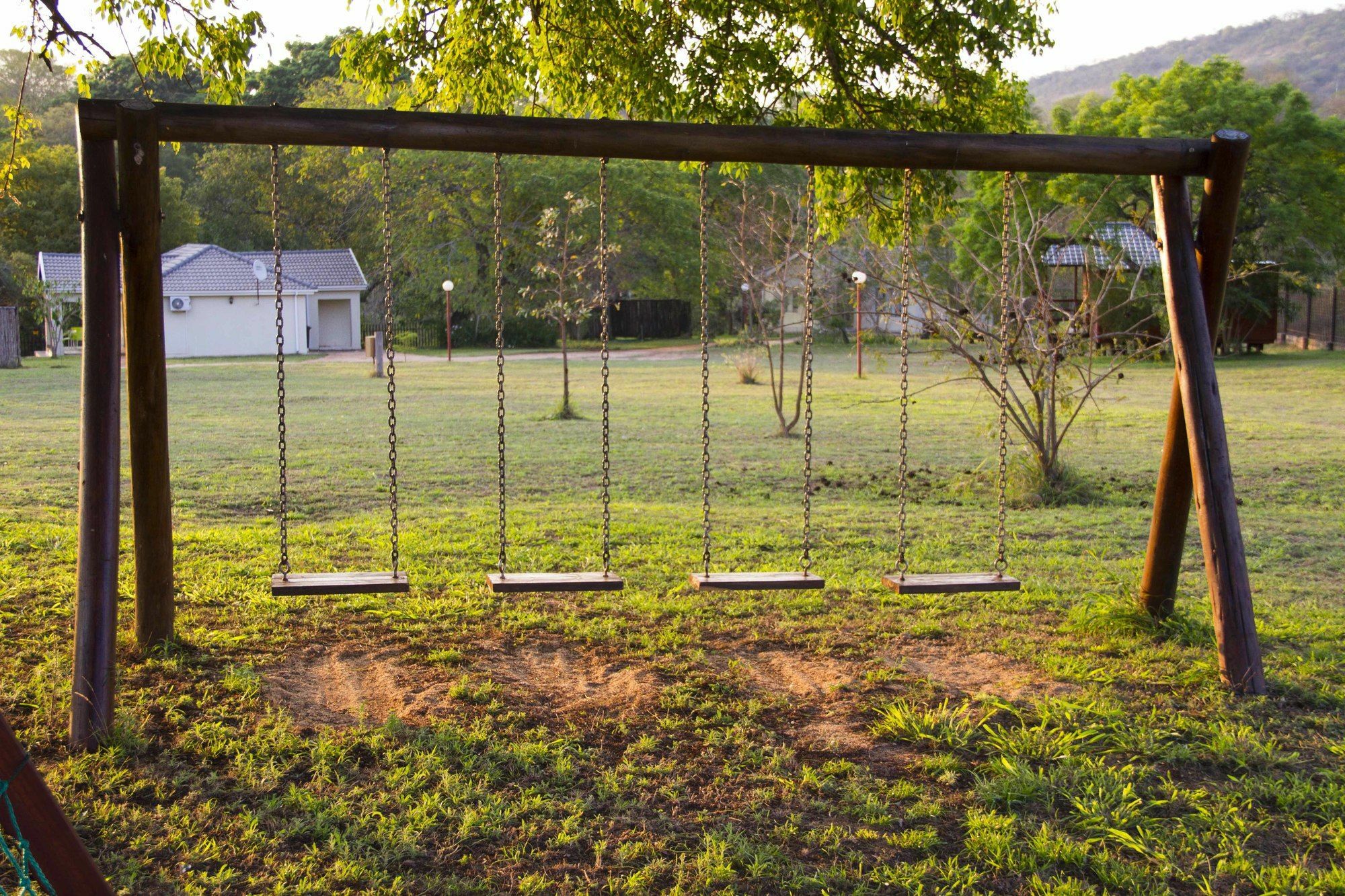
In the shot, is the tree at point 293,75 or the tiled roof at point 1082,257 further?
the tree at point 293,75

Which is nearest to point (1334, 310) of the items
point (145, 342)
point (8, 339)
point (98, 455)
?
point (8, 339)

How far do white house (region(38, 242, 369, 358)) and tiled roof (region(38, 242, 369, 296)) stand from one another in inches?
0.9

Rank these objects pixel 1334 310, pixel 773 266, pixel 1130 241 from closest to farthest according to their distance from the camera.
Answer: pixel 773 266, pixel 1130 241, pixel 1334 310

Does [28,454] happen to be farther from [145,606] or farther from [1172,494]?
[1172,494]

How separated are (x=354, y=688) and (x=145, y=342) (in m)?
1.44

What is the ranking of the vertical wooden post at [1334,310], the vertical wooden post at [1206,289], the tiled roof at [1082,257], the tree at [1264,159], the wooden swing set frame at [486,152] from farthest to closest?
the vertical wooden post at [1334,310] → the tree at [1264,159] → the tiled roof at [1082,257] → the vertical wooden post at [1206,289] → the wooden swing set frame at [486,152]

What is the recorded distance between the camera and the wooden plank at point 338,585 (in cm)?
413

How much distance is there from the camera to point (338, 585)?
4176 mm

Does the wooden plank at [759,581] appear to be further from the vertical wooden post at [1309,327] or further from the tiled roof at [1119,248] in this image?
the vertical wooden post at [1309,327]

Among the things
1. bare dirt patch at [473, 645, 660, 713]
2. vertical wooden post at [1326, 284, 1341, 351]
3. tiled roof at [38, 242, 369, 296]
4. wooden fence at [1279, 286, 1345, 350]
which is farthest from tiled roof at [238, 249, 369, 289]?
bare dirt patch at [473, 645, 660, 713]

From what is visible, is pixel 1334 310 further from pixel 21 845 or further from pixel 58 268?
pixel 58 268

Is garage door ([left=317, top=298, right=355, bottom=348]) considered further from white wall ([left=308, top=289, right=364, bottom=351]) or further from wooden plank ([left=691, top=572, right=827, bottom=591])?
wooden plank ([left=691, top=572, right=827, bottom=591])

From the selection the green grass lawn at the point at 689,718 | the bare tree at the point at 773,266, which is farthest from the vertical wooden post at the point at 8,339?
the green grass lawn at the point at 689,718

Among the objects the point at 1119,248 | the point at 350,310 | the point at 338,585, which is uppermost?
the point at 1119,248
